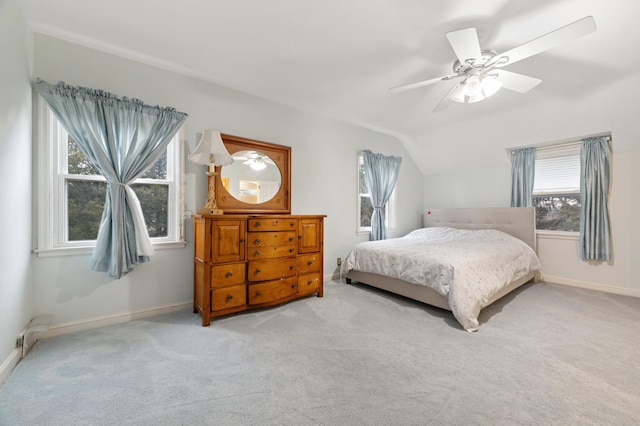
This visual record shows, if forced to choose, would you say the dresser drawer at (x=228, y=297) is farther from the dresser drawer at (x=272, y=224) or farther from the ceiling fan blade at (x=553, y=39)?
the ceiling fan blade at (x=553, y=39)

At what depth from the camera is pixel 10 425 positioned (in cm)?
128

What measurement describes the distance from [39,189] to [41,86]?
2.65 feet

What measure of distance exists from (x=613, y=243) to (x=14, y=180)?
239 inches

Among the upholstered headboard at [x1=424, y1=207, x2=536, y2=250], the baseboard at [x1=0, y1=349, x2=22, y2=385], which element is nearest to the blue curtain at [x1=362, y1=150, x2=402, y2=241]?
the upholstered headboard at [x1=424, y1=207, x2=536, y2=250]

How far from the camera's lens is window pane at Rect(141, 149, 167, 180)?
2.66 metres

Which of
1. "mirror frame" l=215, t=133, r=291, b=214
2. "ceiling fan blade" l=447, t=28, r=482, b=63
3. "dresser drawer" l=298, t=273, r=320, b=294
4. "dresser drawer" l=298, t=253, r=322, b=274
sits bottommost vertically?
"dresser drawer" l=298, t=273, r=320, b=294

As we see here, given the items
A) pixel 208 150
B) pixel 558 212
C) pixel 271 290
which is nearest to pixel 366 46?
pixel 208 150

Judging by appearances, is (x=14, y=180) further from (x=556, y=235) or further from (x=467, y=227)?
(x=556, y=235)

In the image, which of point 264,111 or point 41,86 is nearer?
point 41,86

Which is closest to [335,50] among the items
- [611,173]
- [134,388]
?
[134,388]

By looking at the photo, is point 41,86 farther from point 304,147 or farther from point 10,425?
point 304,147

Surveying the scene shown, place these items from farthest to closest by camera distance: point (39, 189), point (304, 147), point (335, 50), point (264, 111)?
point (304, 147) < point (264, 111) < point (335, 50) < point (39, 189)

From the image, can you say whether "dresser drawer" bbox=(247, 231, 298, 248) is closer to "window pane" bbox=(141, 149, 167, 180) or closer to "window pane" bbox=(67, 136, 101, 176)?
"window pane" bbox=(141, 149, 167, 180)

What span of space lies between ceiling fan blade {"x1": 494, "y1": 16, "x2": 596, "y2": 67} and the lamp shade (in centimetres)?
244
